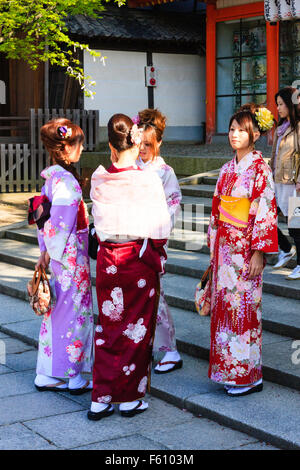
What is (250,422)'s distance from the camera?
13.9ft

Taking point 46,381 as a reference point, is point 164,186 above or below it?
above

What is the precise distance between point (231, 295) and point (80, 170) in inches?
449

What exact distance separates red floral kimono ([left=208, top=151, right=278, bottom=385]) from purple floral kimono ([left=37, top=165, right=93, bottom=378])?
37.5 inches

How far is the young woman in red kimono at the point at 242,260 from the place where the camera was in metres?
4.59

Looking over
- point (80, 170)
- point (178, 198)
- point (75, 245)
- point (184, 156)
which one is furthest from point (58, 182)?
point (80, 170)

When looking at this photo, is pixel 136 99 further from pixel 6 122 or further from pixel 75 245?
pixel 75 245

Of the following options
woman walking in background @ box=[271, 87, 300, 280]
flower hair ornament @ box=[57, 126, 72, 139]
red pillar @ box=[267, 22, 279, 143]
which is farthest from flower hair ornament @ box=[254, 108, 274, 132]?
red pillar @ box=[267, 22, 279, 143]

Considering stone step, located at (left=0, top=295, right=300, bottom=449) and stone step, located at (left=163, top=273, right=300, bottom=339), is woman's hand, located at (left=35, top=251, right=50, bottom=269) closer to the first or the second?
stone step, located at (left=0, top=295, right=300, bottom=449)

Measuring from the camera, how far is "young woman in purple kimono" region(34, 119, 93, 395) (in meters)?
4.86

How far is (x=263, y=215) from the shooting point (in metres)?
4.55

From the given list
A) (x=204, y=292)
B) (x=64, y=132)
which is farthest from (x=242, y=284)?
(x=64, y=132)

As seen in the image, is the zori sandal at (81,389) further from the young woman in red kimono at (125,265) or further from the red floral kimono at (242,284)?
the red floral kimono at (242,284)

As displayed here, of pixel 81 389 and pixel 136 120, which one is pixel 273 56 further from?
pixel 81 389

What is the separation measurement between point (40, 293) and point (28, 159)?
10.8 meters
